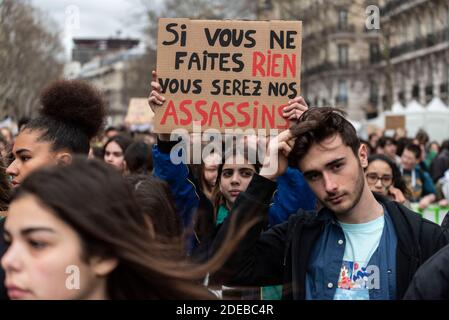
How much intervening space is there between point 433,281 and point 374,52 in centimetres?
6261

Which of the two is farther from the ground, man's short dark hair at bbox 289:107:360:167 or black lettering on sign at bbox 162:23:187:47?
black lettering on sign at bbox 162:23:187:47

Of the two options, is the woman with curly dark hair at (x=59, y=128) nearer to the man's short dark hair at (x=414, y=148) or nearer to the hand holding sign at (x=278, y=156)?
the hand holding sign at (x=278, y=156)

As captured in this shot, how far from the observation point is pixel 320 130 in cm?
377

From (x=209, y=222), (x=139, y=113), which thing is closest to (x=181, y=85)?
(x=209, y=222)

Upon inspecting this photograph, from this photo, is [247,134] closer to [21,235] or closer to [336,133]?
[336,133]

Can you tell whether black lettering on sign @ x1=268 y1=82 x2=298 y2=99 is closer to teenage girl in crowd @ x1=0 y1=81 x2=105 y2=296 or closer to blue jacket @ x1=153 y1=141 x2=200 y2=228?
blue jacket @ x1=153 y1=141 x2=200 y2=228

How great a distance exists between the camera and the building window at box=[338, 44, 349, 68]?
67.2m

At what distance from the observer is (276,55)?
4.71m

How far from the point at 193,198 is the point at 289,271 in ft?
3.70

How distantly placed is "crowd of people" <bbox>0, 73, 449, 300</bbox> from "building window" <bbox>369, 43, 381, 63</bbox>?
5886cm

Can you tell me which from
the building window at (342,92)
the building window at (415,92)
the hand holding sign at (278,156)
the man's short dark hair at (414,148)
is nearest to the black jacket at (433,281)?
the hand holding sign at (278,156)

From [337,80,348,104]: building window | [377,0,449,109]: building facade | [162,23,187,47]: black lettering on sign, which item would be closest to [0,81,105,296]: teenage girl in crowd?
[162,23,187,47]: black lettering on sign

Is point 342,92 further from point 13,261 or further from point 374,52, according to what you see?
point 13,261

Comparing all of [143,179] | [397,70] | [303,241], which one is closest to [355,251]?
[303,241]
